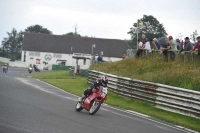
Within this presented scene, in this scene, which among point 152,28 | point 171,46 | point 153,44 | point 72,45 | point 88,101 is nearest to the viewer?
point 88,101

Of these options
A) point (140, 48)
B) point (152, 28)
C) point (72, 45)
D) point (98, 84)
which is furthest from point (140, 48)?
point (72, 45)

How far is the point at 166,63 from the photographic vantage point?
23.5m

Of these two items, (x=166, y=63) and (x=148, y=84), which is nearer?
(x=148, y=84)

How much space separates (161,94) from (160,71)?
168 inches

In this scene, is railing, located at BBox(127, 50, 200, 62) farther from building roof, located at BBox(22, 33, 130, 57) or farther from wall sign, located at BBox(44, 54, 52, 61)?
wall sign, located at BBox(44, 54, 52, 61)

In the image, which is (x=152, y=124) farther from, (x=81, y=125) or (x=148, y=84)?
(x=148, y=84)

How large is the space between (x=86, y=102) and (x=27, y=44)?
8874 cm

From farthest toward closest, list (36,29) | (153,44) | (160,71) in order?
(36,29), (153,44), (160,71)

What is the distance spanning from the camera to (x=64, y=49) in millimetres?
100562

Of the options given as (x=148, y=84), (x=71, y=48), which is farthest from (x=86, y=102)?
(x=71, y=48)

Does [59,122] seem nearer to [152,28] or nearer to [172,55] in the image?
[172,55]

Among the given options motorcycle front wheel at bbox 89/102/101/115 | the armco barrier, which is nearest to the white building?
the armco barrier

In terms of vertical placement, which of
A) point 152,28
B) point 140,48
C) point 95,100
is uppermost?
point 152,28

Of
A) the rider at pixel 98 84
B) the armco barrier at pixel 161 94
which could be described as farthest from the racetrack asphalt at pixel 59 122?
the armco barrier at pixel 161 94
